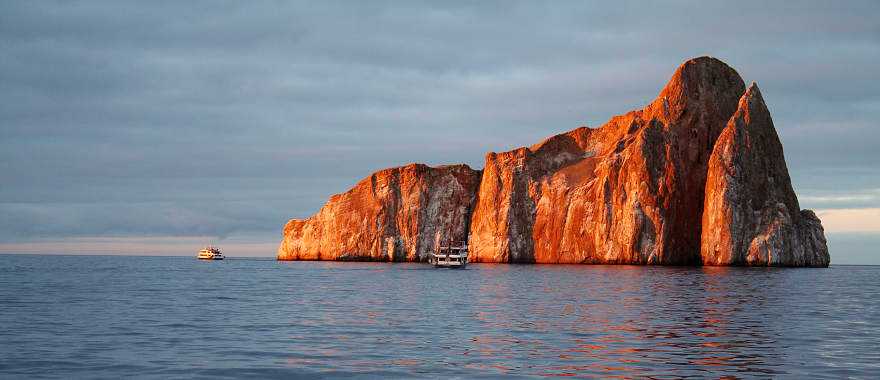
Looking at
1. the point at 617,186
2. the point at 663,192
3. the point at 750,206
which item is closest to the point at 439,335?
the point at 750,206

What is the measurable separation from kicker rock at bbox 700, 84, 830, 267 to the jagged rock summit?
6.5 inches

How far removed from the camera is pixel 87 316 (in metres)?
47.0

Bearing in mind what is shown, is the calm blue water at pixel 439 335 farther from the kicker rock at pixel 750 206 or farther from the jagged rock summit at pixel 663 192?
the jagged rock summit at pixel 663 192

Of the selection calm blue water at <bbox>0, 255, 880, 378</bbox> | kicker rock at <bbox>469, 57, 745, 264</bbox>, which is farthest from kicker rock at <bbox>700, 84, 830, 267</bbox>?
calm blue water at <bbox>0, 255, 880, 378</bbox>

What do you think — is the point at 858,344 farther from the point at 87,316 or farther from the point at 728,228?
the point at 728,228

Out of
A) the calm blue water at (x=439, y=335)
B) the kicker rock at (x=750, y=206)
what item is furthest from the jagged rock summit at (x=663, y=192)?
the calm blue water at (x=439, y=335)

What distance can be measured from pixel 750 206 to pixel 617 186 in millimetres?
24341

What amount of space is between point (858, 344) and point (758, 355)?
21.8ft

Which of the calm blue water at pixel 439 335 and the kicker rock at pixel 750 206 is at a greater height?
the kicker rock at pixel 750 206

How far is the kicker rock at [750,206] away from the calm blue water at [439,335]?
261 ft

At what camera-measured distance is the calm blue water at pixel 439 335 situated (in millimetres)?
27719

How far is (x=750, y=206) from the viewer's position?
475 ft

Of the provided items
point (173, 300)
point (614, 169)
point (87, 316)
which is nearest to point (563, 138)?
point (614, 169)

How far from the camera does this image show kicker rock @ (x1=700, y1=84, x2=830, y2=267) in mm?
142375
